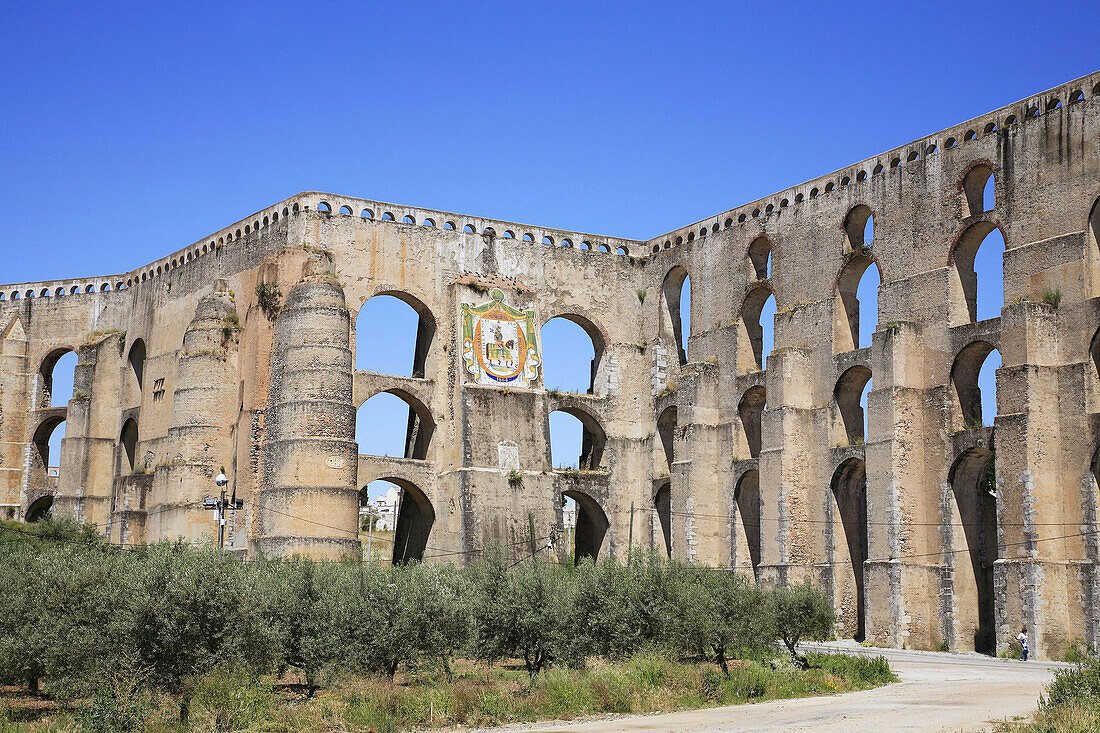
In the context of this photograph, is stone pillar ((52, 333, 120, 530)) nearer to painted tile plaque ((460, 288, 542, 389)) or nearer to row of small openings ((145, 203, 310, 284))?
row of small openings ((145, 203, 310, 284))

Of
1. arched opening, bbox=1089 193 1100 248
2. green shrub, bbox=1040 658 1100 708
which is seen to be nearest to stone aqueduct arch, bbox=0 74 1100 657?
arched opening, bbox=1089 193 1100 248

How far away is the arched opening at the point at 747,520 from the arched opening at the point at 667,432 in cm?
284

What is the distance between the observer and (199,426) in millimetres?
34375

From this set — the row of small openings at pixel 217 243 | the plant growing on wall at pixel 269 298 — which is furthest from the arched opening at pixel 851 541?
the row of small openings at pixel 217 243

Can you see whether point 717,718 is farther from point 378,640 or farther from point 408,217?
point 408,217

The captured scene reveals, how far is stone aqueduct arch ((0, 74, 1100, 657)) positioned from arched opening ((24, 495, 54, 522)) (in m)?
2.37

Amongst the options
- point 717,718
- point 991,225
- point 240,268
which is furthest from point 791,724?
point 240,268

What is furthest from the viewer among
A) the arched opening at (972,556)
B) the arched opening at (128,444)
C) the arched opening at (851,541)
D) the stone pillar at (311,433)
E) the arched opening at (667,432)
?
the arched opening at (128,444)

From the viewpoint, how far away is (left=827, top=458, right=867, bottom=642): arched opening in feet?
100

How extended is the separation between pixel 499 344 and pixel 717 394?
244 inches

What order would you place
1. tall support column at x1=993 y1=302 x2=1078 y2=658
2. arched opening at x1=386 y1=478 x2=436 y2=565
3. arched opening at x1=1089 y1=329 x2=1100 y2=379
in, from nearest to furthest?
tall support column at x1=993 y1=302 x2=1078 y2=658
arched opening at x1=1089 y1=329 x2=1100 y2=379
arched opening at x1=386 y1=478 x2=436 y2=565

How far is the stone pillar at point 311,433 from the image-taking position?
102 ft

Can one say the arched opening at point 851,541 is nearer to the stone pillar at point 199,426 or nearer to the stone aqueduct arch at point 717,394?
the stone aqueduct arch at point 717,394

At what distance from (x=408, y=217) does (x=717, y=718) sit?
21.0 metres
